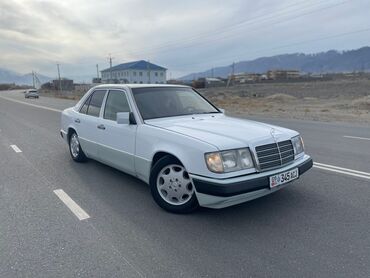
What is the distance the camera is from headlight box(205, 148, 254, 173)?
3621 millimetres

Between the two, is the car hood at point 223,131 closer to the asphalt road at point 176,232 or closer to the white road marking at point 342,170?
the asphalt road at point 176,232

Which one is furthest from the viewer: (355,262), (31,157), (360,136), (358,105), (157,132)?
(358,105)

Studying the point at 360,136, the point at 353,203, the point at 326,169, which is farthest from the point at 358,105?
the point at 353,203

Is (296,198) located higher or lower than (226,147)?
lower

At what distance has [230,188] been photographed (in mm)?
3498

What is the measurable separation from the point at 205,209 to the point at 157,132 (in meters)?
1.16

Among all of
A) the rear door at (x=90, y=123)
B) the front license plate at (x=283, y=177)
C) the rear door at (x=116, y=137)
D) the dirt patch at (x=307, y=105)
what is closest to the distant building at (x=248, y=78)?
the dirt patch at (x=307, y=105)

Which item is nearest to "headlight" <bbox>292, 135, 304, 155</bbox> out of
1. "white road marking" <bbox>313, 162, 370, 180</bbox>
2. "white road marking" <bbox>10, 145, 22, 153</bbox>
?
"white road marking" <bbox>313, 162, 370, 180</bbox>

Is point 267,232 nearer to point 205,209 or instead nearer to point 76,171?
point 205,209

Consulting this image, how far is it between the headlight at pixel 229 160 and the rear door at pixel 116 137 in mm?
1464

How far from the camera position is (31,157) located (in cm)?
734

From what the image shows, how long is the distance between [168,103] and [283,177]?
2159 millimetres

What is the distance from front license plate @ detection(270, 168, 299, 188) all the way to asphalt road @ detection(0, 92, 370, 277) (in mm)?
428

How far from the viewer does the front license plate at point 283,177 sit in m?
3.79
